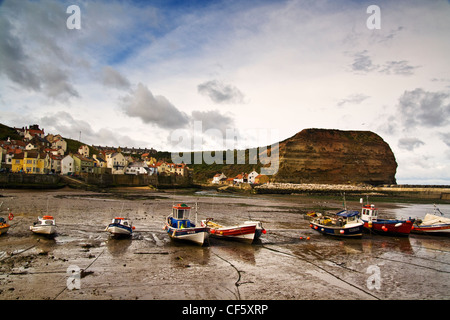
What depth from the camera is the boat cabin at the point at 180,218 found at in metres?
18.7

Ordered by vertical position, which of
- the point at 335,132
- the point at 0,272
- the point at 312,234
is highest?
the point at 335,132

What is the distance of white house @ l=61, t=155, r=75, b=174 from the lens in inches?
2985

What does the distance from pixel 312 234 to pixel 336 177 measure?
89.5 m

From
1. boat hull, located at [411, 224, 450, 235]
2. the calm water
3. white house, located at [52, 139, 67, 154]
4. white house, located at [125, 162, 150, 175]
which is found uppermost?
white house, located at [52, 139, 67, 154]

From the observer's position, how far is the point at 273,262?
14805mm

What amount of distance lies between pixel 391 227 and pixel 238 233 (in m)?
14.2

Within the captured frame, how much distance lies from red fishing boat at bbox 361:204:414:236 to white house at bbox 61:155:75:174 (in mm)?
76079

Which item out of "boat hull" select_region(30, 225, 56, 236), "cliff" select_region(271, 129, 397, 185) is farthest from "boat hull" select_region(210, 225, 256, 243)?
"cliff" select_region(271, 129, 397, 185)

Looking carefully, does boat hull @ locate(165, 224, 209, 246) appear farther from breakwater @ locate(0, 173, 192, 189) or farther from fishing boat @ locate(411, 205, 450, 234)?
breakwater @ locate(0, 173, 192, 189)

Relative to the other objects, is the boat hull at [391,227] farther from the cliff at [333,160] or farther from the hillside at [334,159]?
the cliff at [333,160]

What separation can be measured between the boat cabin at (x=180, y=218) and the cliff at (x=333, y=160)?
8797 centimetres

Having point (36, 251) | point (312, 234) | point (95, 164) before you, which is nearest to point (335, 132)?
point (95, 164)
